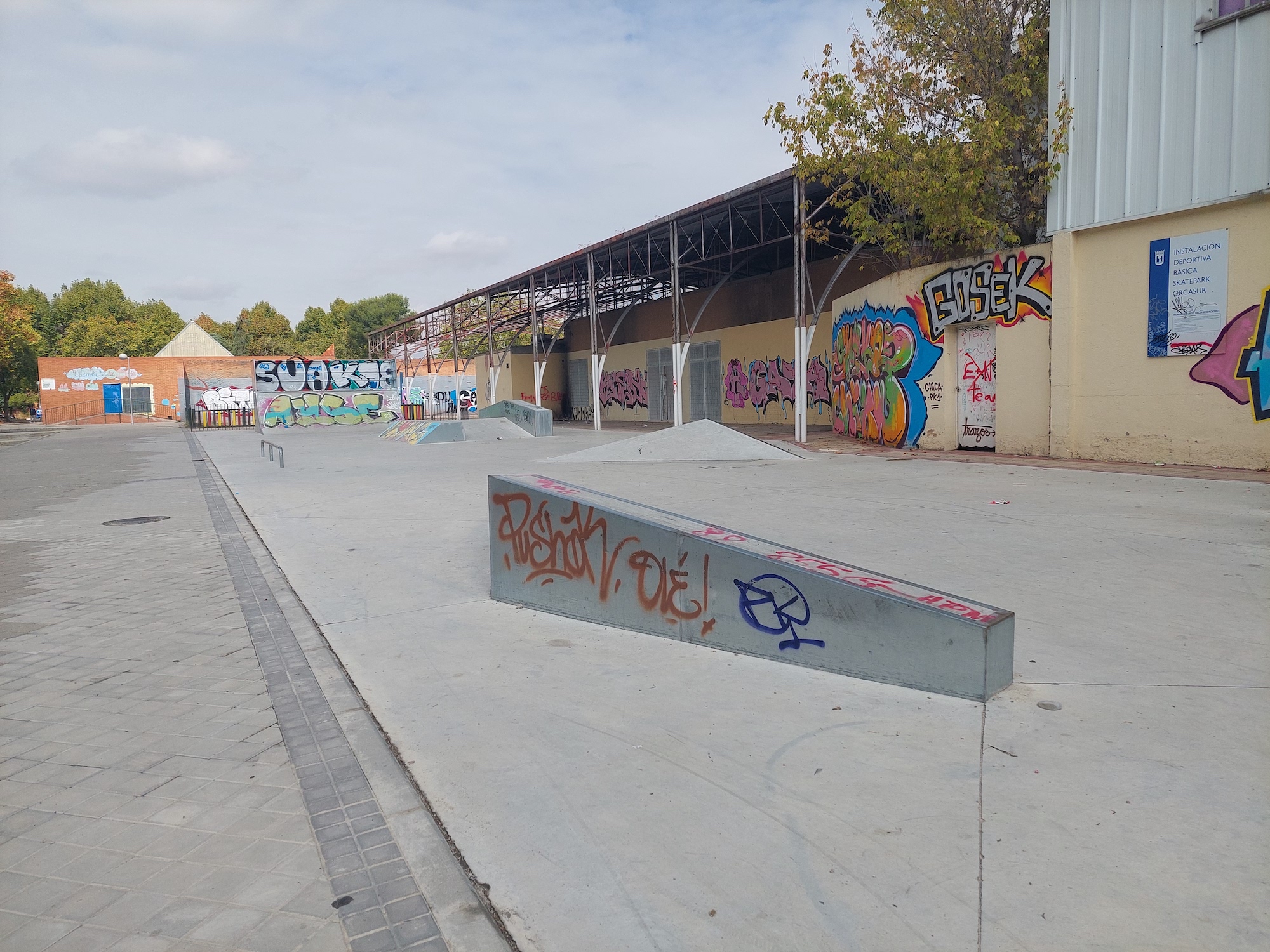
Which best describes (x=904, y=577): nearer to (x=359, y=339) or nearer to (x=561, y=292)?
(x=561, y=292)

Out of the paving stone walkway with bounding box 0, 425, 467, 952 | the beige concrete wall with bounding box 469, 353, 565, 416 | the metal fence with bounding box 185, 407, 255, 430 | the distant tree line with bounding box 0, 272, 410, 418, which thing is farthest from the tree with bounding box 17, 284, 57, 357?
the paving stone walkway with bounding box 0, 425, 467, 952

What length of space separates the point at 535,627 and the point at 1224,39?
12.9m

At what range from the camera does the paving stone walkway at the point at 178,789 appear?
248 centimetres

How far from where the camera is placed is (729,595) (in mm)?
4664

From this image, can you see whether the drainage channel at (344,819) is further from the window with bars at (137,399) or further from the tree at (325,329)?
the tree at (325,329)

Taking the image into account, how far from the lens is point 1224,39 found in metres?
11.5

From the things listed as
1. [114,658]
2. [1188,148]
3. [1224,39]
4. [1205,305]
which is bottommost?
[114,658]

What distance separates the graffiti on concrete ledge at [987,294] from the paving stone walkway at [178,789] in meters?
12.9

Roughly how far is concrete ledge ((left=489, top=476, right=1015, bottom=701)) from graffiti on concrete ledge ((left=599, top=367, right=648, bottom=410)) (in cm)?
2982

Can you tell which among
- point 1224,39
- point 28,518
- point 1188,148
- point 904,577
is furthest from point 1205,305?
point 28,518

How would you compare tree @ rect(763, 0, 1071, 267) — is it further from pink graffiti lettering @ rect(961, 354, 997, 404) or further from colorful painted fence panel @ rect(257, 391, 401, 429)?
colorful painted fence panel @ rect(257, 391, 401, 429)

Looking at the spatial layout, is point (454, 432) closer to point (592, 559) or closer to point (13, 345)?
point (592, 559)

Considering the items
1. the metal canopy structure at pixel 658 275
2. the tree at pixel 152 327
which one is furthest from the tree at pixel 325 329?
the metal canopy structure at pixel 658 275

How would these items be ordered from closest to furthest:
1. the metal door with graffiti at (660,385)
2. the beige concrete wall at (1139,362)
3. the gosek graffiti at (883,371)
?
1. the beige concrete wall at (1139,362)
2. the gosek graffiti at (883,371)
3. the metal door with graffiti at (660,385)
